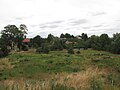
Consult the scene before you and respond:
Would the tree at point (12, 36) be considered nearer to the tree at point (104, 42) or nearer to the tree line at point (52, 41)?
the tree line at point (52, 41)

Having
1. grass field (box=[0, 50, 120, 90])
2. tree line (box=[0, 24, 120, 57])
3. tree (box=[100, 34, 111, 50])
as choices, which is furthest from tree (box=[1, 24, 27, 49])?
grass field (box=[0, 50, 120, 90])

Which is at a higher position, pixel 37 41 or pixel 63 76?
pixel 37 41

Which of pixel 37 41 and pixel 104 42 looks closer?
pixel 104 42

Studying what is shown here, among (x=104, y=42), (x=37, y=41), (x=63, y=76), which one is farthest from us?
(x=37, y=41)

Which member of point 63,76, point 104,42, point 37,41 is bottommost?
point 63,76

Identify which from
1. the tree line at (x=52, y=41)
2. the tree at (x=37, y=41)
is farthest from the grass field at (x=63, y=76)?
the tree at (x=37, y=41)

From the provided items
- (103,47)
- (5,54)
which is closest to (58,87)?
(5,54)

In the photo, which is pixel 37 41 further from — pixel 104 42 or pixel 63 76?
pixel 63 76

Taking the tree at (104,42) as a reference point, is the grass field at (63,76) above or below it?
below

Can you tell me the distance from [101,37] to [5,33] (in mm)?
29192

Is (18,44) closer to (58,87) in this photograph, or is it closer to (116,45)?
(116,45)

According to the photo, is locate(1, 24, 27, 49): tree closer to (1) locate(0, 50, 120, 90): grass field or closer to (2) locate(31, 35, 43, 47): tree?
(2) locate(31, 35, 43, 47): tree

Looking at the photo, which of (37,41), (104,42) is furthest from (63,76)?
(37,41)

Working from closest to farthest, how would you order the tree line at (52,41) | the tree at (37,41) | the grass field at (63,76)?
1. the grass field at (63,76)
2. the tree line at (52,41)
3. the tree at (37,41)
